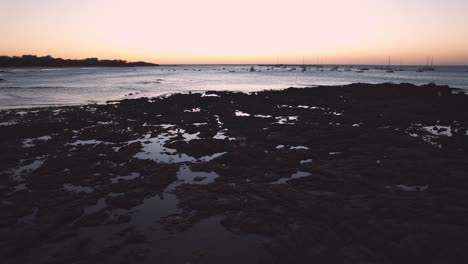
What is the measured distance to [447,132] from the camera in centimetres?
2055

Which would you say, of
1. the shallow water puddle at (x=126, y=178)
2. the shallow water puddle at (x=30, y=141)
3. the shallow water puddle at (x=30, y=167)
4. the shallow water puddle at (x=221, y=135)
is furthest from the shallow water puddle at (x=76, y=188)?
the shallow water puddle at (x=221, y=135)

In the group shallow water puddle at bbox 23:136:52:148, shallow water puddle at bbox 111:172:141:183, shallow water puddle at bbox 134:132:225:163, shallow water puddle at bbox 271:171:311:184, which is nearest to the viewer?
shallow water puddle at bbox 271:171:311:184

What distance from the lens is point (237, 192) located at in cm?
1143

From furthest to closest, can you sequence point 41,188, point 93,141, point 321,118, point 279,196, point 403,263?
point 321,118, point 93,141, point 41,188, point 279,196, point 403,263

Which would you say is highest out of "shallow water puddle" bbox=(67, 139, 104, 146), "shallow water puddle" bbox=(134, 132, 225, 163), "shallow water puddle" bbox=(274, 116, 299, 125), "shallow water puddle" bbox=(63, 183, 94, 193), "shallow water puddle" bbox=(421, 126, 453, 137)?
"shallow water puddle" bbox=(274, 116, 299, 125)

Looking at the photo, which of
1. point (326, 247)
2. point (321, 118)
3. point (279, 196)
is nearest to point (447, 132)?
point (321, 118)

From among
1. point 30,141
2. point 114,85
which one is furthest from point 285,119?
point 114,85

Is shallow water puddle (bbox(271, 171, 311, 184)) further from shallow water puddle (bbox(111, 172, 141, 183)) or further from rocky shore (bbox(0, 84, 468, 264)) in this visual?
shallow water puddle (bbox(111, 172, 141, 183))

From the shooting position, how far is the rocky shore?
8.01m

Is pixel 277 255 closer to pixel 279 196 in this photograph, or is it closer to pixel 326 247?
pixel 326 247

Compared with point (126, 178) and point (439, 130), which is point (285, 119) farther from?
point (126, 178)

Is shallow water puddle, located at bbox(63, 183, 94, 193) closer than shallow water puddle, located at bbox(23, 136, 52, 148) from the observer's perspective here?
Yes

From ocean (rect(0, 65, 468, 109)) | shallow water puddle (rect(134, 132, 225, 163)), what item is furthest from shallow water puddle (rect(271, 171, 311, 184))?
ocean (rect(0, 65, 468, 109))

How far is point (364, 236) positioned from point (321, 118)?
706 inches
